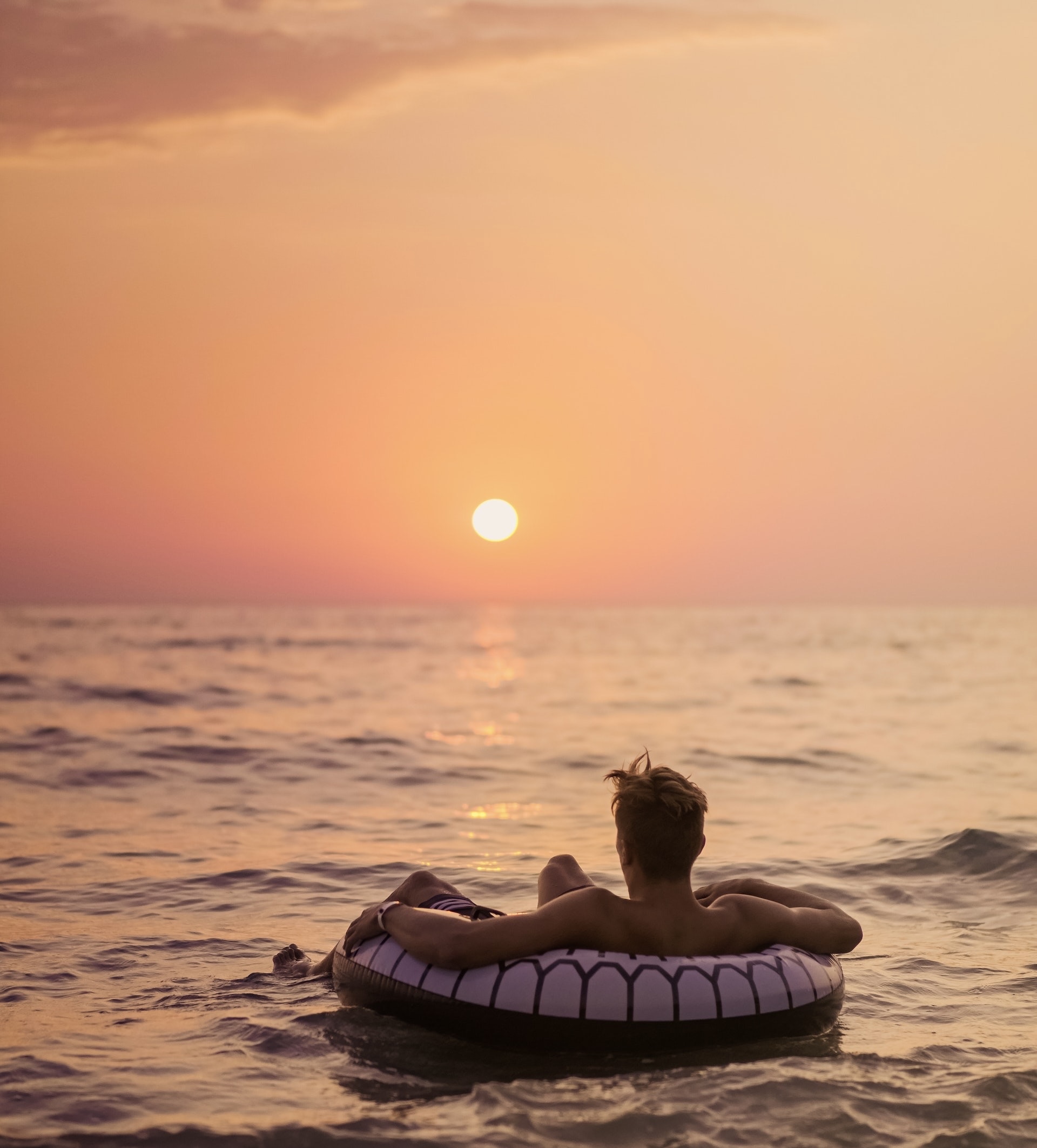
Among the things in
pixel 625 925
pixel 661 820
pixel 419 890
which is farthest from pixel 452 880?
pixel 661 820

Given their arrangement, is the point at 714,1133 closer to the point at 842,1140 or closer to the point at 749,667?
the point at 842,1140

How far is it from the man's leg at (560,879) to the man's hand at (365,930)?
0.76m

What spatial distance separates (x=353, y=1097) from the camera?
442 centimetres

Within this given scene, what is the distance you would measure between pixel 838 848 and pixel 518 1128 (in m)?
6.68

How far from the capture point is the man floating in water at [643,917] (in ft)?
15.8

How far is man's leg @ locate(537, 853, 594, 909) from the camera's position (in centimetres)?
538

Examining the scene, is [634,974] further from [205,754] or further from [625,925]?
[205,754]

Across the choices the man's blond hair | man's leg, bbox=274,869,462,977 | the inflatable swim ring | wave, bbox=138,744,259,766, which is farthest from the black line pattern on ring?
wave, bbox=138,744,259,766

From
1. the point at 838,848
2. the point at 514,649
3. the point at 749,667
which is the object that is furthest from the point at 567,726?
the point at 514,649

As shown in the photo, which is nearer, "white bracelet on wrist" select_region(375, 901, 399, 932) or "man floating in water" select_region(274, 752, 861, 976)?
"man floating in water" select_region(274, 752, 861, 976)

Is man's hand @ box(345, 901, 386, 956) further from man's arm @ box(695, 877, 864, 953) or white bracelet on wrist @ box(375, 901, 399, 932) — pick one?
man's arm @ box(695, 877, 864, 953)

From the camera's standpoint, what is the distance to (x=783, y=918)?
17.2ft

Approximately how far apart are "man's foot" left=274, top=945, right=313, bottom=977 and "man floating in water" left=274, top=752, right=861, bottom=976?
111cm

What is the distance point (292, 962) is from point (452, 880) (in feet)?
9.23
